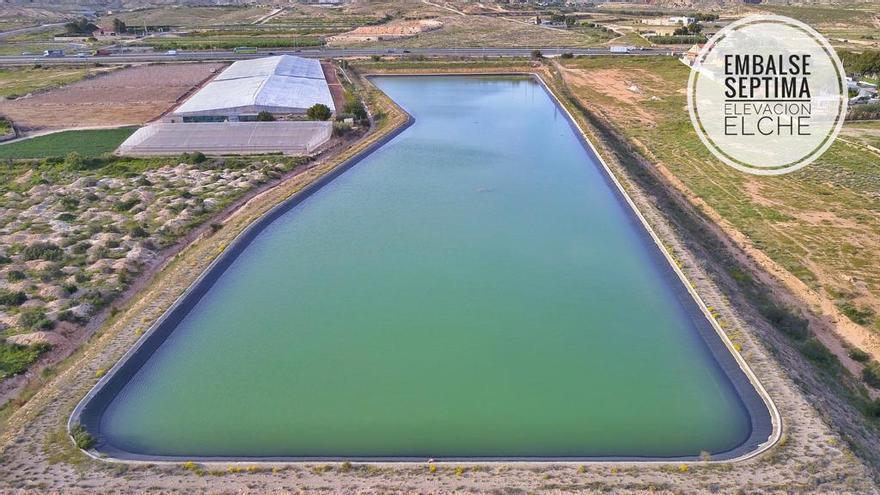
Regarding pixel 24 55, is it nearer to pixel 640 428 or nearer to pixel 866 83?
pixel 640 428

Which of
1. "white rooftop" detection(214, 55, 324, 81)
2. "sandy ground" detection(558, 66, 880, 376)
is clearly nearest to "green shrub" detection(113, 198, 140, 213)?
"white rooftop" detection(214, 55, 324, 81)

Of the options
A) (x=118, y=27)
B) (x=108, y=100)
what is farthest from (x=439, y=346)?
(x=118, y=27)

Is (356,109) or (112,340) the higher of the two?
(356,109)

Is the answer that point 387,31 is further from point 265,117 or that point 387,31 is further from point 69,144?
point 69,144

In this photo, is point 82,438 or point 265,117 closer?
point 82,438

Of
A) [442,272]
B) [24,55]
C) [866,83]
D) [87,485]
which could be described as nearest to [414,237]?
[442,272]

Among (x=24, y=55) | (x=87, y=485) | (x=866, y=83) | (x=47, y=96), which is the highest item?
(x=24, y=55)
